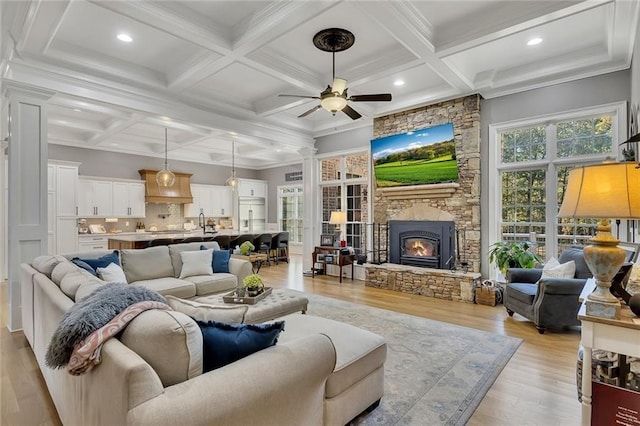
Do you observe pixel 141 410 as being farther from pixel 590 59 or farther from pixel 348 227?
pixel 348 227

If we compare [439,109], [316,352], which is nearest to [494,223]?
[439,109]

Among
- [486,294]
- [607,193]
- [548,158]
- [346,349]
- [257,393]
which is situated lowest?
[486,294]

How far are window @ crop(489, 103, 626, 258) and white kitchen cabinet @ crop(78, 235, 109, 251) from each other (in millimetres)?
8528

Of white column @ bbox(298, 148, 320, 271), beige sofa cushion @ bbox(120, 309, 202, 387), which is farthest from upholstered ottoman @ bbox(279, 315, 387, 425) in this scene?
white column @ bbox(298, 148, 320, 271)

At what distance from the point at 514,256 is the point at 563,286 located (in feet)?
3.44

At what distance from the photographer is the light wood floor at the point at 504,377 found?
2.29 metres

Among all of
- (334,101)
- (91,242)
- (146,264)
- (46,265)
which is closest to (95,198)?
(91,242)

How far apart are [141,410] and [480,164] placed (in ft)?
18.1

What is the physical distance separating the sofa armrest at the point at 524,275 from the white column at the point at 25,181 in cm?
593

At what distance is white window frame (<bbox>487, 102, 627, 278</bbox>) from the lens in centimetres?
439

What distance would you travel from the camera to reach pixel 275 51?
164 inches

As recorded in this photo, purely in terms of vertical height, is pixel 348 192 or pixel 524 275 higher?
pixel 348 192

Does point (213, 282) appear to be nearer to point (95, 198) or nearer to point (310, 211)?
point (310, 211)

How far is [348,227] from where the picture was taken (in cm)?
750
